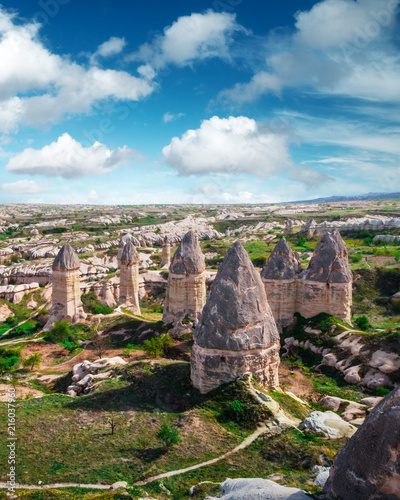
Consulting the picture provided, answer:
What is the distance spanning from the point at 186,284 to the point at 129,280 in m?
11.9

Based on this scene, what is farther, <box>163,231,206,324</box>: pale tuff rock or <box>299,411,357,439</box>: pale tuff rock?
<box>163,231,206,324</box>: pale tuff rock

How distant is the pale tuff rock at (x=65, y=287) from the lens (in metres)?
34.3

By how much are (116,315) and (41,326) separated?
8697 mm

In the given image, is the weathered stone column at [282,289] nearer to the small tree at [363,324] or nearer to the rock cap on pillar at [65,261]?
the small tree at [363,324]

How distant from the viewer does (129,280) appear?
39.4m

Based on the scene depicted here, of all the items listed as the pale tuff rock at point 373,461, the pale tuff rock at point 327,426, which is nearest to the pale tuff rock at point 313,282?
the pale tuff rock at point 327,426

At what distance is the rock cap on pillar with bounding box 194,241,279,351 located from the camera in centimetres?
1532

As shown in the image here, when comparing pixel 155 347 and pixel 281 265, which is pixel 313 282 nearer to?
pixel 281 265

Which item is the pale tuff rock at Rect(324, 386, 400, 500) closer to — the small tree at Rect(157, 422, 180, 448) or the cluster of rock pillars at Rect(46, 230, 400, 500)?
the cluster of rock pillars at Rect(46, 230, 400, 500)

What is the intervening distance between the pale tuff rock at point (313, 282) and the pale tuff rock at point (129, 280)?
645 inches

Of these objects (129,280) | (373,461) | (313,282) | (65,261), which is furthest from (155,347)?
(373,461)

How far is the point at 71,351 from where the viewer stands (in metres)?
29.9

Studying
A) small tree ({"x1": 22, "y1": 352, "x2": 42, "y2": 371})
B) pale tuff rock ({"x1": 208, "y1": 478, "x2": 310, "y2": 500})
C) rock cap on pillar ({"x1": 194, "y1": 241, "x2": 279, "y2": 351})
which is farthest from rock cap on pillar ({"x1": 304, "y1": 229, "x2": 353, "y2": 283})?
small tree ({"x1": 22, "y1": 352, "x2": 42, "y2": 371})

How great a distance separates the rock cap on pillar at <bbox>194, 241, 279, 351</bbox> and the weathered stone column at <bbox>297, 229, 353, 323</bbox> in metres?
12.2
